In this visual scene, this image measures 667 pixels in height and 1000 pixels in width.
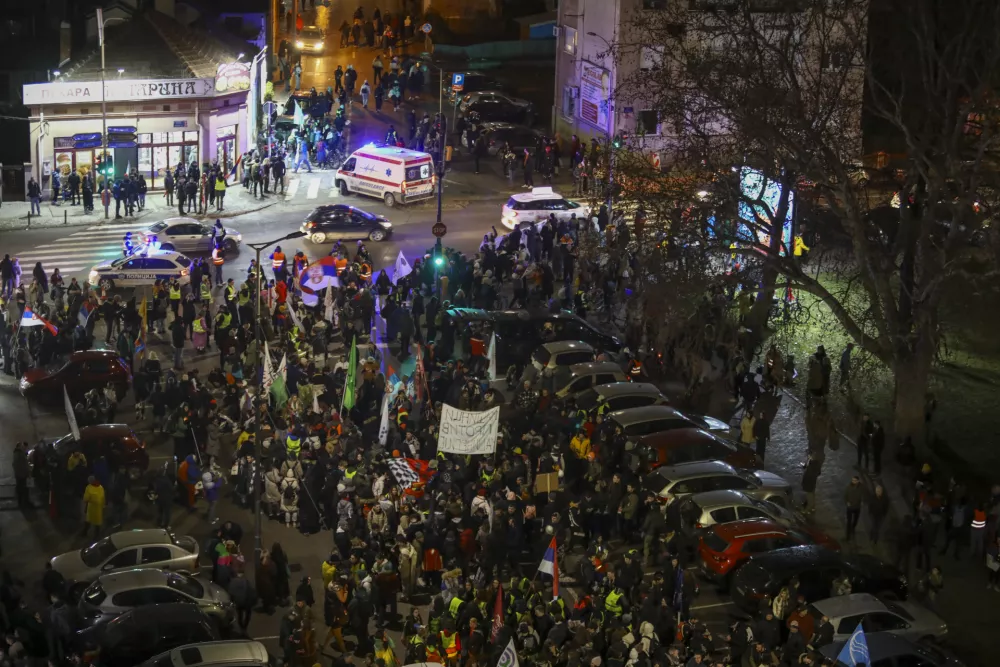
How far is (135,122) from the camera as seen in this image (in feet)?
171

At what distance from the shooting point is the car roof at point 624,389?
32.7 meters

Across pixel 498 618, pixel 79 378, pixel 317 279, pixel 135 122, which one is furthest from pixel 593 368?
pixel 135 122

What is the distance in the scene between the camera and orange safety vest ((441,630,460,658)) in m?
22.8

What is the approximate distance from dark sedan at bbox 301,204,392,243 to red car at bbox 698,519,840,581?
74.8 feet

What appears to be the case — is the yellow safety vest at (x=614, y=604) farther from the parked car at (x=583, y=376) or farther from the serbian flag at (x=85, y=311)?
the serbian flag at (x=85, y=311)

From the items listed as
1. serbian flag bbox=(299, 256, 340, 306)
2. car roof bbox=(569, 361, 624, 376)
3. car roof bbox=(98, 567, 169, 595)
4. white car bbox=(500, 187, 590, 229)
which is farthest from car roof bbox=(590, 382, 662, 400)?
white car bbox=(500, 187, 590, 229)

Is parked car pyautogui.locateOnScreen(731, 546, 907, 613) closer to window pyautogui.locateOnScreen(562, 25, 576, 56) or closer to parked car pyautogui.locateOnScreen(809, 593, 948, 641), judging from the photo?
parked car pyautogui.locateOnScreen(809, 593, 948, 641)

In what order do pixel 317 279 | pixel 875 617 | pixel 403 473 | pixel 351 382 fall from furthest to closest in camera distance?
pixel 317 279, pixel 351 382, pixel 403 473, pixel 875 617

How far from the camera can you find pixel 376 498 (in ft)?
91.0

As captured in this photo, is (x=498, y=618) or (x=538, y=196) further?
(x=538, y=196)

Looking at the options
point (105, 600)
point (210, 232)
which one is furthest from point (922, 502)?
point (210, 232)

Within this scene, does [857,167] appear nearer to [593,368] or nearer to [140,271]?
[593,368]

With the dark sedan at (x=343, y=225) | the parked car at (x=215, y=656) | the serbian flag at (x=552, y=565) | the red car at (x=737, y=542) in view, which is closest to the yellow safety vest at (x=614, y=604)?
the serbian flag at (x=552, y=565)

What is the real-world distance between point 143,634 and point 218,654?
5.35 feet
